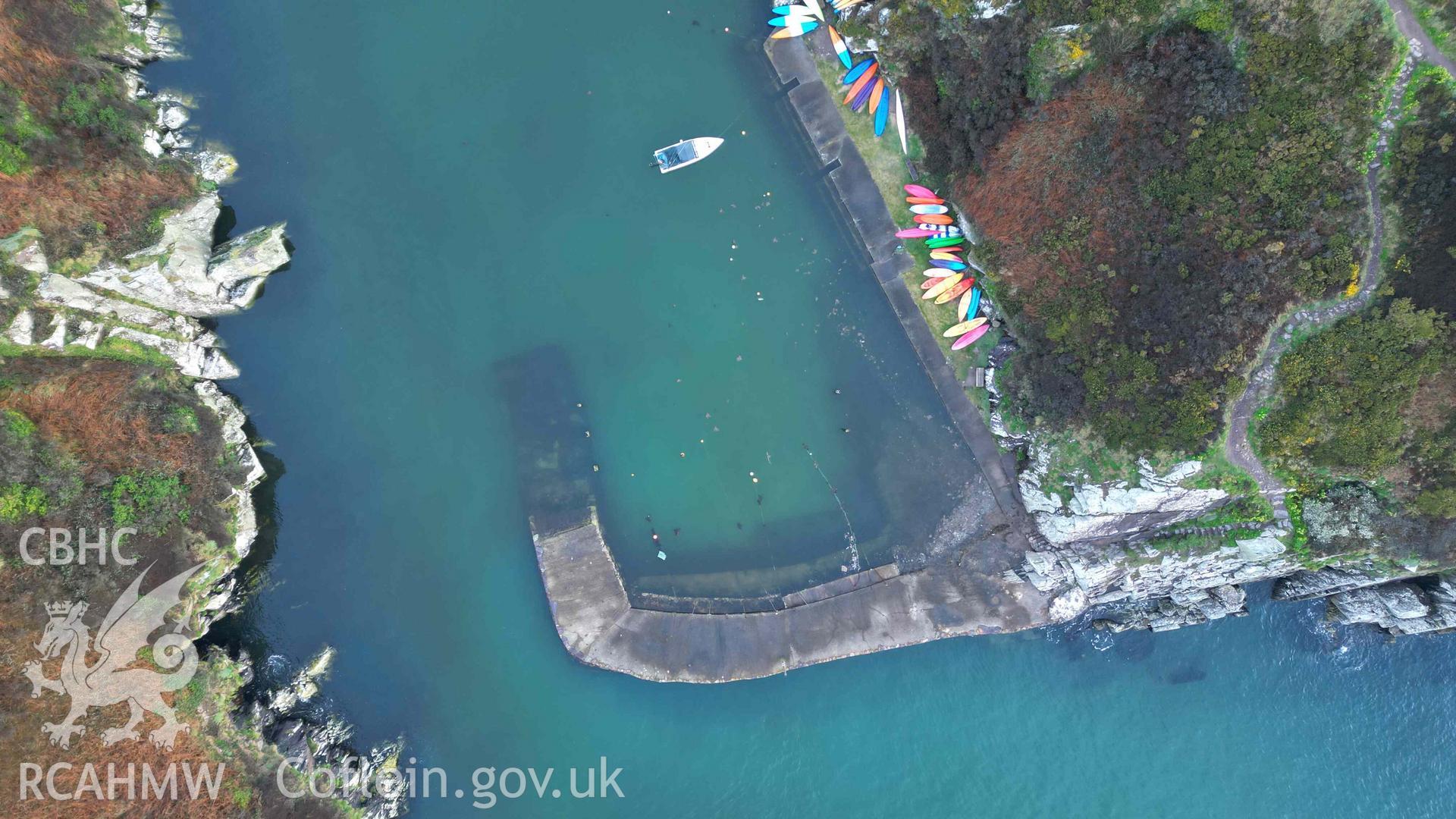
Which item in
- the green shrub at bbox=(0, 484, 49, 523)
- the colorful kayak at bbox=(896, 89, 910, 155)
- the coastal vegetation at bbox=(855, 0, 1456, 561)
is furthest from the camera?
the colorful kayak at bbox=(896, 89, 910, 155)

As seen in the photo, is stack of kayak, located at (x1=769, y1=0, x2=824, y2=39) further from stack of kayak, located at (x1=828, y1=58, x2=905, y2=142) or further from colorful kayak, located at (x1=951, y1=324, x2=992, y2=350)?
colorful kayak, located at (x1=951, y1=324, x2=992, y2=350)

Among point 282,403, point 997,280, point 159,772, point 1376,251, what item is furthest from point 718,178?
point 159,772

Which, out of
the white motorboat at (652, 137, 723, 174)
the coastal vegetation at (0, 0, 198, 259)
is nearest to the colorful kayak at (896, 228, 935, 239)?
the white motorboat at (652, 137, 723, 174)

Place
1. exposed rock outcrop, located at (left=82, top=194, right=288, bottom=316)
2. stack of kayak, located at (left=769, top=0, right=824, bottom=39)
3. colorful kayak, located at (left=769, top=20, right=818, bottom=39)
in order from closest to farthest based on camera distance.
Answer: exposed rock outcrop, located at (left=82, top=194, right=288, bottom=316)
stack of kayak, located at (left=769, top=0, right=824, bottom=39)
colorful kayak, located at (left=769, top=20, right=818, bottom=39)

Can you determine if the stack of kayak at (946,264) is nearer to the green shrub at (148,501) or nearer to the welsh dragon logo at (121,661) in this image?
the green shrub at (148,501)

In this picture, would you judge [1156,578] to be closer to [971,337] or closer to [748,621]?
[971,337]

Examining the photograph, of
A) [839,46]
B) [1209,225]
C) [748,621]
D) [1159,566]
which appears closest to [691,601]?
[748,621]
